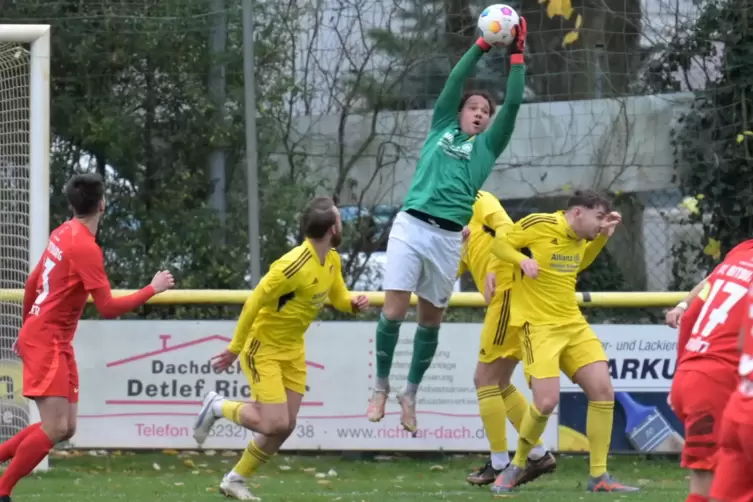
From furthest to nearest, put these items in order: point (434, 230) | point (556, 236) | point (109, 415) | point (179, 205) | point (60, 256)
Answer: point (179, 205) < point (109, 415) < point (556, 236) < point (434, 230) < point (60, 256)

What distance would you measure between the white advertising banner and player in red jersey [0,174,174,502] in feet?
8.51

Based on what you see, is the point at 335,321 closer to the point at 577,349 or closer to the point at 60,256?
the point at 577,349

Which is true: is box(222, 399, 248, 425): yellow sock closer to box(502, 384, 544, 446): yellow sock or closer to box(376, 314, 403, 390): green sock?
box(376, 314, 403, 390): green sock

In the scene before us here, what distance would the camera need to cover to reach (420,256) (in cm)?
784

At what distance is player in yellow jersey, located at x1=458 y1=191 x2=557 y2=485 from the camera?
8.52m

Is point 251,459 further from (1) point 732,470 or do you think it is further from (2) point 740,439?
(2) point 740,439

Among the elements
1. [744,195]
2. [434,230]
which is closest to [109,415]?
[434,230]

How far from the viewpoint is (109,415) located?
10.1m

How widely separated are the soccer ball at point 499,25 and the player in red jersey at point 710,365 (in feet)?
8.58

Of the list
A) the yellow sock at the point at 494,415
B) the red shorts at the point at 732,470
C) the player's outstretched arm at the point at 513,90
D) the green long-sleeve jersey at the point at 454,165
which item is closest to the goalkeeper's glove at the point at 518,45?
the player's outstretched arm at the point at 513,90

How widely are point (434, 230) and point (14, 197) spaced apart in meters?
4.07

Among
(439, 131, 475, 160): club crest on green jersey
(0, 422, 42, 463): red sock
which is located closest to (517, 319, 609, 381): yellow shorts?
(439, 131, 475, 160): club crest on green jersey

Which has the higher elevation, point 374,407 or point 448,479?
point 374,407

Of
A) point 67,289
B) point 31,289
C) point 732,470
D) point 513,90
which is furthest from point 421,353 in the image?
point 732,470
